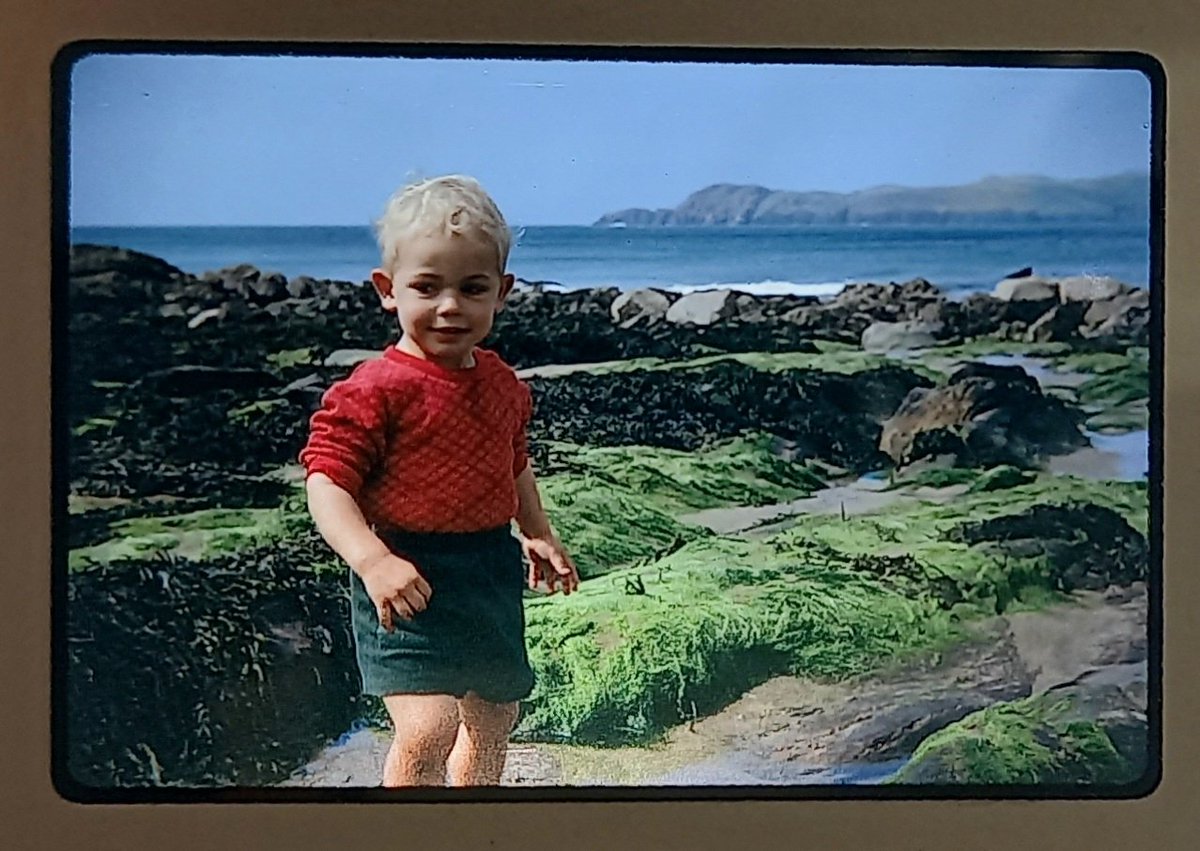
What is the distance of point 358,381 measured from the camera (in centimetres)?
105

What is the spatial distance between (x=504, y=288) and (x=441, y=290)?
0.16 ft

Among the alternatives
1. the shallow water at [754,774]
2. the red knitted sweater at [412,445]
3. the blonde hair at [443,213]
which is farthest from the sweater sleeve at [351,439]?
the shallow water at [754,774]

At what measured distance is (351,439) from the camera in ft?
3.43

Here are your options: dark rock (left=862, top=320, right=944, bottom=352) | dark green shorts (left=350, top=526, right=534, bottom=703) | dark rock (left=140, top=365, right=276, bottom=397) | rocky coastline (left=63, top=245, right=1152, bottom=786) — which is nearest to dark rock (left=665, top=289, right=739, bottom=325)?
rocky coastline (left=63, top=245, right=1152, bottom=786)

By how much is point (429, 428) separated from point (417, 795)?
28cm

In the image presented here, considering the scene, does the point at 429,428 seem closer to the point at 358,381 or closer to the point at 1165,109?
the point at 358,381

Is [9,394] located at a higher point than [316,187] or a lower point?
lower

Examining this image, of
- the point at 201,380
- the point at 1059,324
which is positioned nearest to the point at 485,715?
the point at 201,380

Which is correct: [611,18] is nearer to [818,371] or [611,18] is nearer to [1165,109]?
[818,371]

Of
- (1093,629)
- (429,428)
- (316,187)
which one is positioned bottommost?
(1093,629)

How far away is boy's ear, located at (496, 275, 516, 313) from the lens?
3.47 ft

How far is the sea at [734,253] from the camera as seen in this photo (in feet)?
3.46

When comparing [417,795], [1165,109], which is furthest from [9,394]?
[1165,109]

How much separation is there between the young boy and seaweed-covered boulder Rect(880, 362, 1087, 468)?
12.3 inches
